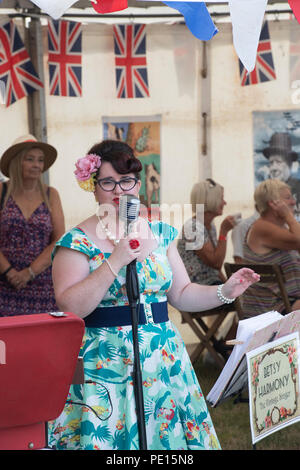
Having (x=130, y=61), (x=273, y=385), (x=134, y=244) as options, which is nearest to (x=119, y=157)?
(x=134, y=244)

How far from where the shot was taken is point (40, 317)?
1.59m

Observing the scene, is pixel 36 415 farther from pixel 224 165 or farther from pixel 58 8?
pixel 224 165

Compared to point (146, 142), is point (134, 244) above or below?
below

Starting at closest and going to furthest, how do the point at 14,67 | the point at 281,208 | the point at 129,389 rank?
1. the point at 129,389
2. the point at 14,67
3. the point at 281,208

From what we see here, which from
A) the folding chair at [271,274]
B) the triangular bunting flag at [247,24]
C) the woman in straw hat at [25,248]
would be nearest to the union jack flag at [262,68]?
the folding chair at [271,274]

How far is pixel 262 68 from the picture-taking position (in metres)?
4.92

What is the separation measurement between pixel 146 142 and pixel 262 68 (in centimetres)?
101

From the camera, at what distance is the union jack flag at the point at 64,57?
4645 mm

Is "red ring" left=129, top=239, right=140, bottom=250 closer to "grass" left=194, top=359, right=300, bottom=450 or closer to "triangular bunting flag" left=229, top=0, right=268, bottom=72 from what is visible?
"triangular bunting flag" left=229, top=0, right=268, bottom=72

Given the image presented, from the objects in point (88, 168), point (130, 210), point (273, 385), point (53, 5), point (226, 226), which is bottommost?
point (273, 385)

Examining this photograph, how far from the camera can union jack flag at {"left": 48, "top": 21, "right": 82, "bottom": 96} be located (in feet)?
15.2

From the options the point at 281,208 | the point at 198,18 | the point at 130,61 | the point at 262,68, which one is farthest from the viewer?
the point at 262,68

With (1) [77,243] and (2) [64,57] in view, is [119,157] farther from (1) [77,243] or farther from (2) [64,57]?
(2) [64,57]

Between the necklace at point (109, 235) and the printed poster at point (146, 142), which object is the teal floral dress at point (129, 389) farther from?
the printed poster at point (146, 142)
